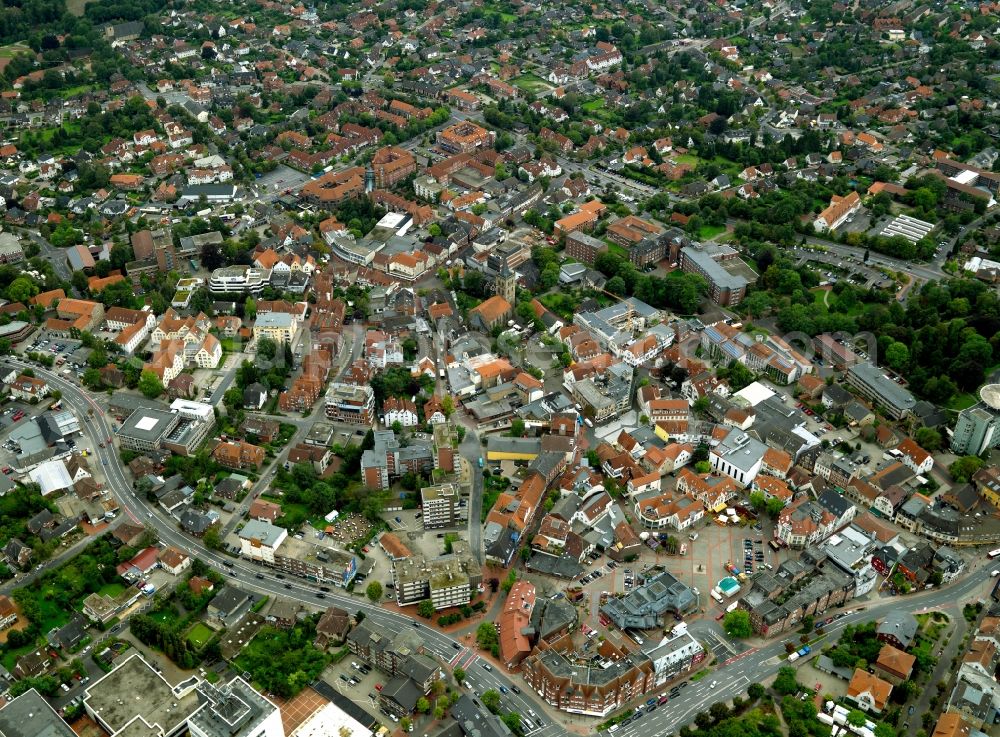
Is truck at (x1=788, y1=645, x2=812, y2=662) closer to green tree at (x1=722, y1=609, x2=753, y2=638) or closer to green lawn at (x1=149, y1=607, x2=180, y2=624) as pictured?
green tree at (x1=722, y1=609, x2=753, y2=638)

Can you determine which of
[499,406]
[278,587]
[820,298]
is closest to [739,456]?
[499,406]

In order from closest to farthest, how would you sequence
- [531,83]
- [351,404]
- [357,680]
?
[357,680]
[351,404]
[531,83]

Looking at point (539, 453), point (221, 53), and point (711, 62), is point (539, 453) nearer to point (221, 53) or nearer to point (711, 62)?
point (711, 62)

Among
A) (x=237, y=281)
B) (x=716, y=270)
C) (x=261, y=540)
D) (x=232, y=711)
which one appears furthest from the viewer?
(x=716, y=270)

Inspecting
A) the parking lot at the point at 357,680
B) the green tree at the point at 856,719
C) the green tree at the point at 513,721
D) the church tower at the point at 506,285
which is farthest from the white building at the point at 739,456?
the parking lot at the point at 357,680

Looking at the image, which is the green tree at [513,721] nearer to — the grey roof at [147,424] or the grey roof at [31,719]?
the grey roof at [31,719]

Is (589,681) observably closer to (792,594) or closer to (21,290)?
(792,594)

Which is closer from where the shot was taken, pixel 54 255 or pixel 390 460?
pixel 390 460
